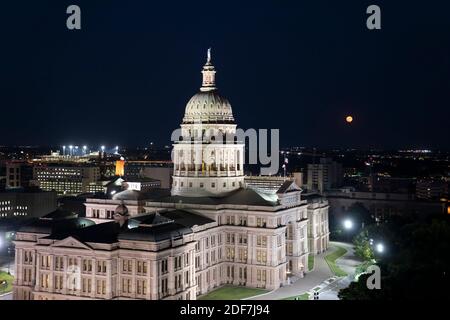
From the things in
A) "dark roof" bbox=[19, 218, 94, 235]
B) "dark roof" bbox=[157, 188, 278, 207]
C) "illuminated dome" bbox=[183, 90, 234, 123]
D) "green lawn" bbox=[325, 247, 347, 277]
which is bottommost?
Result: "green lawn" bbox=[325, 247, 347, 277]

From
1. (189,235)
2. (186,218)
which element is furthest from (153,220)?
(186,218)

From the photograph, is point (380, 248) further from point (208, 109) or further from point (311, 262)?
point (208, 109)

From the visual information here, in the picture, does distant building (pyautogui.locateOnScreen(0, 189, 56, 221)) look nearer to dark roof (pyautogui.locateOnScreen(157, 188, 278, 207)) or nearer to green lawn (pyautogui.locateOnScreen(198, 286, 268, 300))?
dark roof (pyautogui.locateOnScreen(157, 188, 278, 207))

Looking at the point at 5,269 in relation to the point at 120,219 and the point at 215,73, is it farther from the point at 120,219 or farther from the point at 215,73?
the point at 215,73

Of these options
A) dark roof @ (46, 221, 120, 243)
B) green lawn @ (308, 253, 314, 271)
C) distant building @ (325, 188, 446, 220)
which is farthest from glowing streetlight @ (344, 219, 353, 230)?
dark roof @ (46, 221, 120, 243)

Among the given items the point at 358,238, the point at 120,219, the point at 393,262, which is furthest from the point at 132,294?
the point at 358,238
